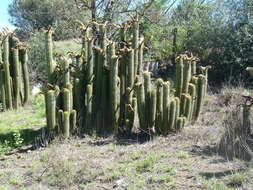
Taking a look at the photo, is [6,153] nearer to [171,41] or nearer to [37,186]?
[37,186]

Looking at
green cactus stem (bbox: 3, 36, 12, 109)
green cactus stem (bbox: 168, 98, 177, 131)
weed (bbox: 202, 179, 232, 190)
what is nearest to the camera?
weed (bbox: 202, 179, 232, 190)

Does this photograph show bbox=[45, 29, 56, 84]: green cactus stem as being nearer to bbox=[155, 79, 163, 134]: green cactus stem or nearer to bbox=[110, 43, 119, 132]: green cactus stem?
bbox=[110, 43, 119, 132]: green cactus stem

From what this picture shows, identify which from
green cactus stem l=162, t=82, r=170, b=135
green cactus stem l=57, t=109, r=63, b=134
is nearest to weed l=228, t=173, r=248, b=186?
green cactus stem l=162, t=82, r=170, b=135

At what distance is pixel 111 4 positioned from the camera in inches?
531

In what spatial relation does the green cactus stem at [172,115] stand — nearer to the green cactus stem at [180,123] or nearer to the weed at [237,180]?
the green cactus stem at [180,123]

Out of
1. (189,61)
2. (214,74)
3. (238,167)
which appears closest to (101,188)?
(238,167)

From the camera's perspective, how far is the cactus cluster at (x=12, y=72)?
8984 millimetres

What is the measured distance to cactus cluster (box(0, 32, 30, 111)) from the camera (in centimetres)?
898

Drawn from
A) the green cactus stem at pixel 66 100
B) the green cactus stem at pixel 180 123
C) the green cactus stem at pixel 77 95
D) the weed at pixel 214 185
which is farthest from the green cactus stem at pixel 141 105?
the weed at pixel 214 185

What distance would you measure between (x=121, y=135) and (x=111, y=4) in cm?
756

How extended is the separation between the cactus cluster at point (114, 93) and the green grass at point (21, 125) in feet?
2.50

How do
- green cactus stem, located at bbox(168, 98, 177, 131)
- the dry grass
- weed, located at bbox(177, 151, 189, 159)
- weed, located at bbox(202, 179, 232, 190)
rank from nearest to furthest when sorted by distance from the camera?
weed, located at bbox(202, 179, 232, 190) < the dry grass < weed, located at bbox(177, 151, 189, 159) < green cactus stem, located at bbox(168, 98, 177, 131)

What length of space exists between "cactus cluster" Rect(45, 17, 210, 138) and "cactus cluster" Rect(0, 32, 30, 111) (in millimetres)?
2332

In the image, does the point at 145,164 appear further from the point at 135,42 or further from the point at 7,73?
the point at 7,73
